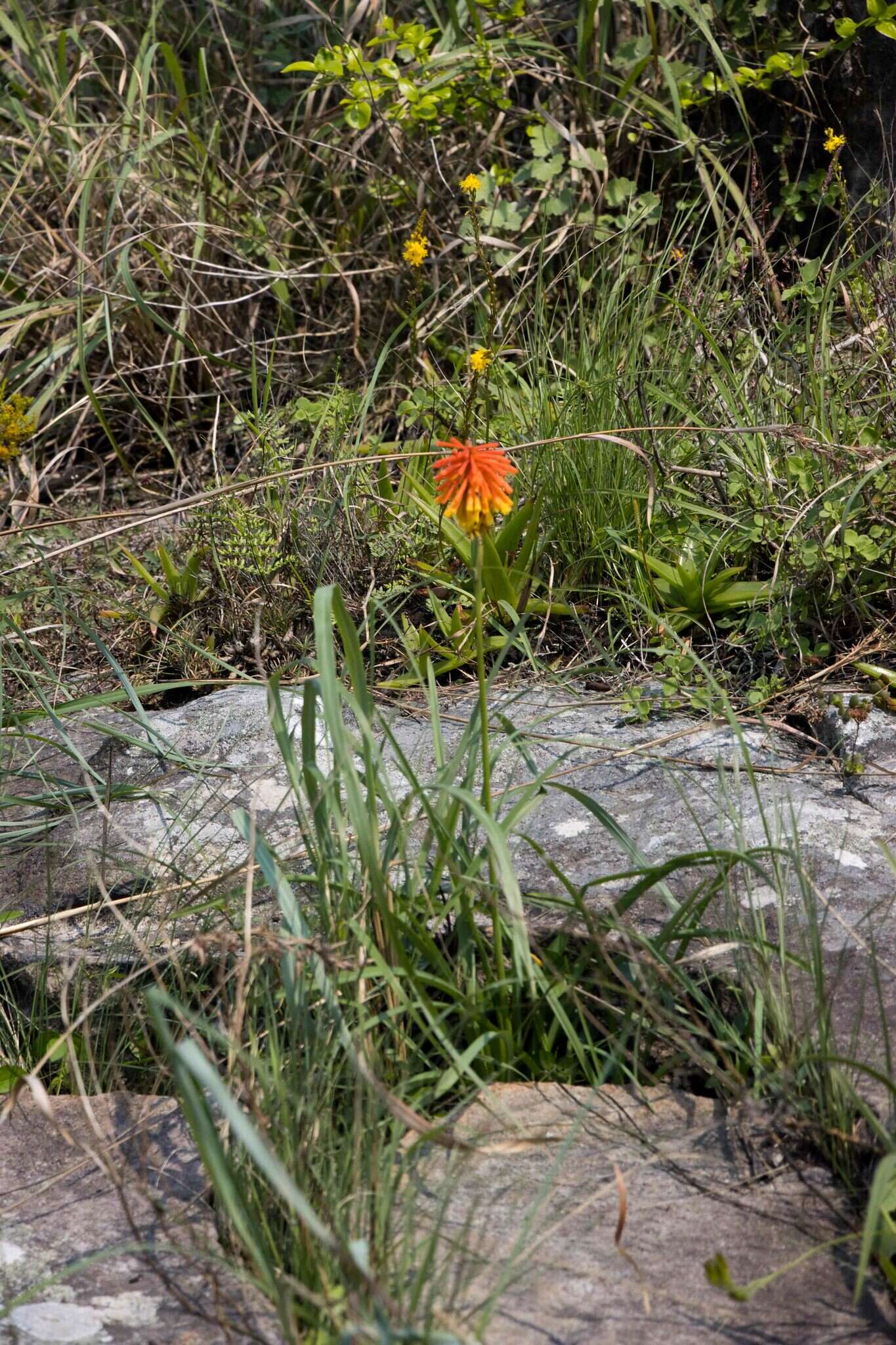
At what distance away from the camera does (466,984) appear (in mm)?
1575

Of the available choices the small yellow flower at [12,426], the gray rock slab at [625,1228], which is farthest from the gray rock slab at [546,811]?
the small yellow flower at [12,426]

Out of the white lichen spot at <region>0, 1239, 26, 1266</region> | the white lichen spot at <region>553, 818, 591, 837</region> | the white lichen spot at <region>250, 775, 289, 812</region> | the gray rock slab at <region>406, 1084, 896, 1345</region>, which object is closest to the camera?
the gray rock slab at <region>406, 1084, 896, 1345</region>

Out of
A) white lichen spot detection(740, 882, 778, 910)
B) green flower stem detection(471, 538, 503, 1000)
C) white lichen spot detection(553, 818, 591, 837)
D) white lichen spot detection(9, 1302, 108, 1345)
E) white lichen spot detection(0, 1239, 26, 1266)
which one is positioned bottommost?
white lichen spot detection(0, 1239, 26, 1266)

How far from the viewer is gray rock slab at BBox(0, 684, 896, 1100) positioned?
1707mm

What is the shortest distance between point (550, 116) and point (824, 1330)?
10.1 feet

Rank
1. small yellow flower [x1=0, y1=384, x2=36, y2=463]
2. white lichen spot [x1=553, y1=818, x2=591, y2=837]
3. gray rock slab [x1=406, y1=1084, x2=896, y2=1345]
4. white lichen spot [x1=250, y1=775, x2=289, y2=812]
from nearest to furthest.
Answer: gray rock slab [x1=406, y1=1084, x2=896, y2=1345], white lichen spot [x1=553, y1=818, x2=591, y2=837], white lichen spot [x1=250, y1=775, x2=289, y2=812], small yellow flower [x1=0, y1=384, x2=36, y2=463]

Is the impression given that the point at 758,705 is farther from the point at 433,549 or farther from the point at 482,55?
the point at 482,55

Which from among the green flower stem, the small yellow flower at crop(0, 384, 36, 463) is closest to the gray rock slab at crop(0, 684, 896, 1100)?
the green flower stem

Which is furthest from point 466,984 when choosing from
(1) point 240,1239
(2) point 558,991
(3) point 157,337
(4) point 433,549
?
(3) point 157,337

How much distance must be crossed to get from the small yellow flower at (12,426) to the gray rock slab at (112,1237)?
1.84 meters

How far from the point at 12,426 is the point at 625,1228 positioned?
241cm

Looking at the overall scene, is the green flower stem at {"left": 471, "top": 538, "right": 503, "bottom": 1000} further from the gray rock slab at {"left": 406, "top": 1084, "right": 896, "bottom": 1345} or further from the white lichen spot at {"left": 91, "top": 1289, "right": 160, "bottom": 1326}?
the white lichen spot at {"left": 91, "top": 1289, "right": 160, "bottom": 1326}

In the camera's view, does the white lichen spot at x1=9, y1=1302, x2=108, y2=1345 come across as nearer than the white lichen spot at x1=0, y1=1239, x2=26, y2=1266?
Yes

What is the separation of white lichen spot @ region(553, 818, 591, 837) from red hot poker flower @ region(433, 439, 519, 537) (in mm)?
681
